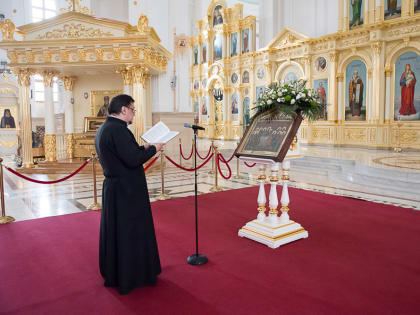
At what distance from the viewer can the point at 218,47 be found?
2312cm

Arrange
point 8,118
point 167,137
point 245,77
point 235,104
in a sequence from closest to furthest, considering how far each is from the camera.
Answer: point 167,137
point 8,118
point 245,77
point 235,104

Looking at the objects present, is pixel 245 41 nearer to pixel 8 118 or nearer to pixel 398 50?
pixel 398 50

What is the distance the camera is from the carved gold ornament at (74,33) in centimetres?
1031

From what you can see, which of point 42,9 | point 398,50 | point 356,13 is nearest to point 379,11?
point 356,13

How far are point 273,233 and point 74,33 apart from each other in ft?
30.4

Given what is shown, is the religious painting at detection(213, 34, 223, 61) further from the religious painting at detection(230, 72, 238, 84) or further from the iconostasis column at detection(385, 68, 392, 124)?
the iconostasis column at detection(385, 68, 392, 124)

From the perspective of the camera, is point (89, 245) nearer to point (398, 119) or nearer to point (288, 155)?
point (288, 155)

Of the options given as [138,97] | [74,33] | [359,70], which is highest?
[74,33]

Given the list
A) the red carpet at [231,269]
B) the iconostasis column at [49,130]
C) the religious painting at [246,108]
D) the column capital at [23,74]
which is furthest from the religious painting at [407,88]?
the column capital at [23,74]

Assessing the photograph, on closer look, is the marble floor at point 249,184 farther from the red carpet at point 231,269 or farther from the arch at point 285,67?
the arch at point 285,67

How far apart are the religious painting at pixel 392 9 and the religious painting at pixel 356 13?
1.09 metres

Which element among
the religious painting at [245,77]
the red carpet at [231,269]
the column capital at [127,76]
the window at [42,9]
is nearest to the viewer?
the red carpet at [231,269]

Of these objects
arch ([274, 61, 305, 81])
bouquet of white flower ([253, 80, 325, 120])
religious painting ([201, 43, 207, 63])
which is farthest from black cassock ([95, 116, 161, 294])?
religious painting ([201, 43, 207, 63])

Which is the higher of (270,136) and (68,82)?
(68,82)
